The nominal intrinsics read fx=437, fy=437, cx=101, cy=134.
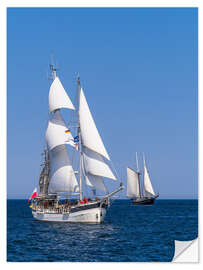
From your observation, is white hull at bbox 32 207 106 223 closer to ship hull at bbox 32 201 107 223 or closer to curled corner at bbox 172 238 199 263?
Result: ship hull at bbox 32 201 107 223

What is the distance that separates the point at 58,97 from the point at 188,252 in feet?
57.4

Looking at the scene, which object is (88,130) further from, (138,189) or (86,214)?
(138,189)

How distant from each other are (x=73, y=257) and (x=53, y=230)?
31.4 feet

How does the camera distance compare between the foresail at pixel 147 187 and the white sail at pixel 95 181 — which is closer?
the white sail at pixel 95 181

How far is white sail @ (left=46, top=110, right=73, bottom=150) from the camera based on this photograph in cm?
2998

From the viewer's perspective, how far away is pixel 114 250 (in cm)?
1727

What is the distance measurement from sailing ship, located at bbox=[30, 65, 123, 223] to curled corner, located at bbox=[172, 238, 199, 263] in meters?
12.3

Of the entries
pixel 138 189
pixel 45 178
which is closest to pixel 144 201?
pixel 138 189

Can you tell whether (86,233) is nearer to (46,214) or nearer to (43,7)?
(46,214)

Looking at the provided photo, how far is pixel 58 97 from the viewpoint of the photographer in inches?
1152

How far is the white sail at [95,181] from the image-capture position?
27.7 meters

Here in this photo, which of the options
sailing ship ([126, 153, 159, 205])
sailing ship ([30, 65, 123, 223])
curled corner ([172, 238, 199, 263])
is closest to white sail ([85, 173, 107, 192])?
sailing ship ([30, 65, 123, 223])
